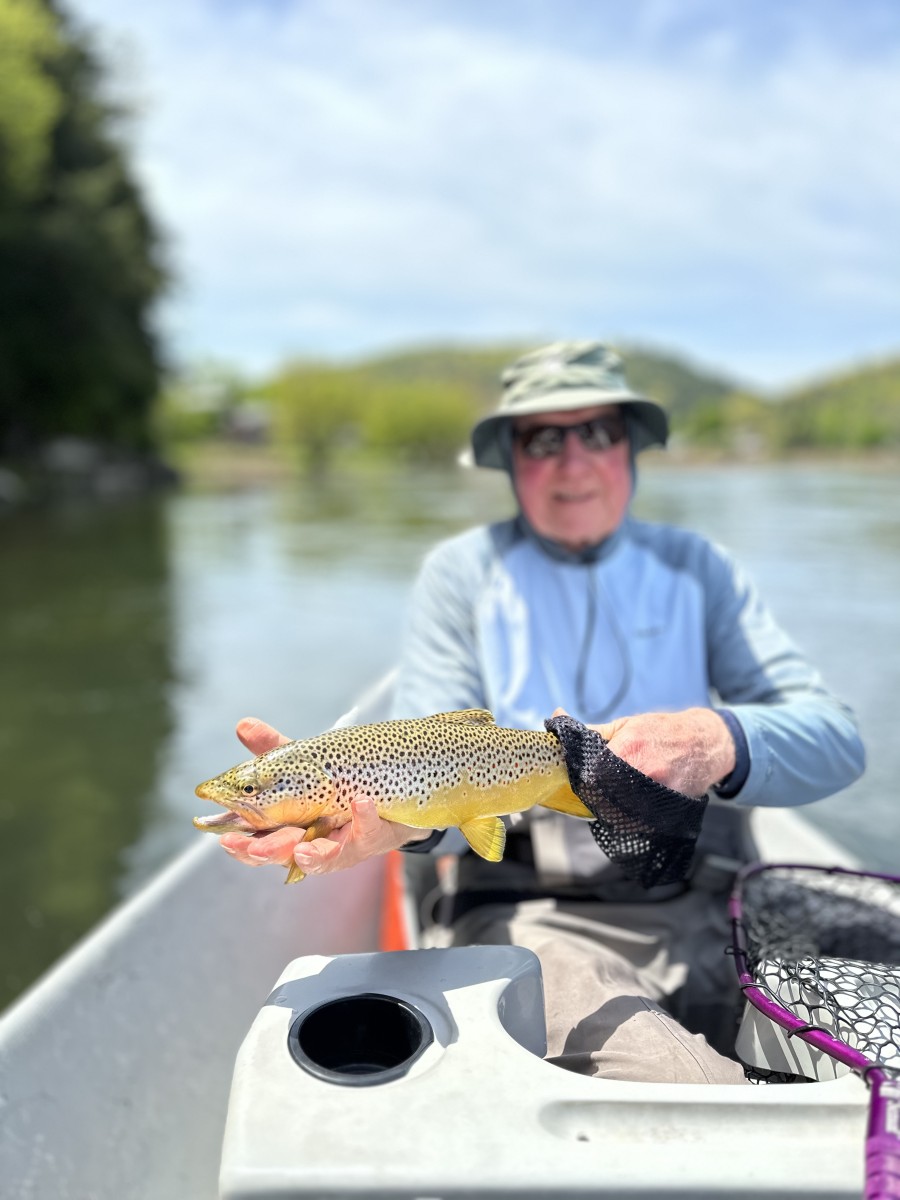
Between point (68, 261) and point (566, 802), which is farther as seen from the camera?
point (68, 261)

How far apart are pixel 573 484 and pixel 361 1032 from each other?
5.49ft

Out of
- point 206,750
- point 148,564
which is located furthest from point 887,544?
point 206,750

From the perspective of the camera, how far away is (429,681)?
2709 mm

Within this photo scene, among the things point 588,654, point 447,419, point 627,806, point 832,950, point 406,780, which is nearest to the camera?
point 406,780

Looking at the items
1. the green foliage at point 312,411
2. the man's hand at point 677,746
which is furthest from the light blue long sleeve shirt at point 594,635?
the green foliage at point 312,411

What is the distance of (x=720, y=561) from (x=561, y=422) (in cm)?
64

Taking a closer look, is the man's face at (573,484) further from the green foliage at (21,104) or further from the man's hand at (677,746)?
the green foliage at (21,104)

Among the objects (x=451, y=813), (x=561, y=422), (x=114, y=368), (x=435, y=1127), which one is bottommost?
(x=435, y=1127)

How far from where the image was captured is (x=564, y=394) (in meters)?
2.88

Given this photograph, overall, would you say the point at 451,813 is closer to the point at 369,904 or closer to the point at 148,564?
the point at 369,904

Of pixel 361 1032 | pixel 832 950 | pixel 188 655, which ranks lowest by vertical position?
pixel 188 655

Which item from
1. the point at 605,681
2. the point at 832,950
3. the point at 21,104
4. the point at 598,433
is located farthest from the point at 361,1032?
the point at 21,104

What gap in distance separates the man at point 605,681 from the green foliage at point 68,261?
29222 millimetres

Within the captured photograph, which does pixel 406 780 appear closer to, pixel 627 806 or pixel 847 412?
pixel 627 806
